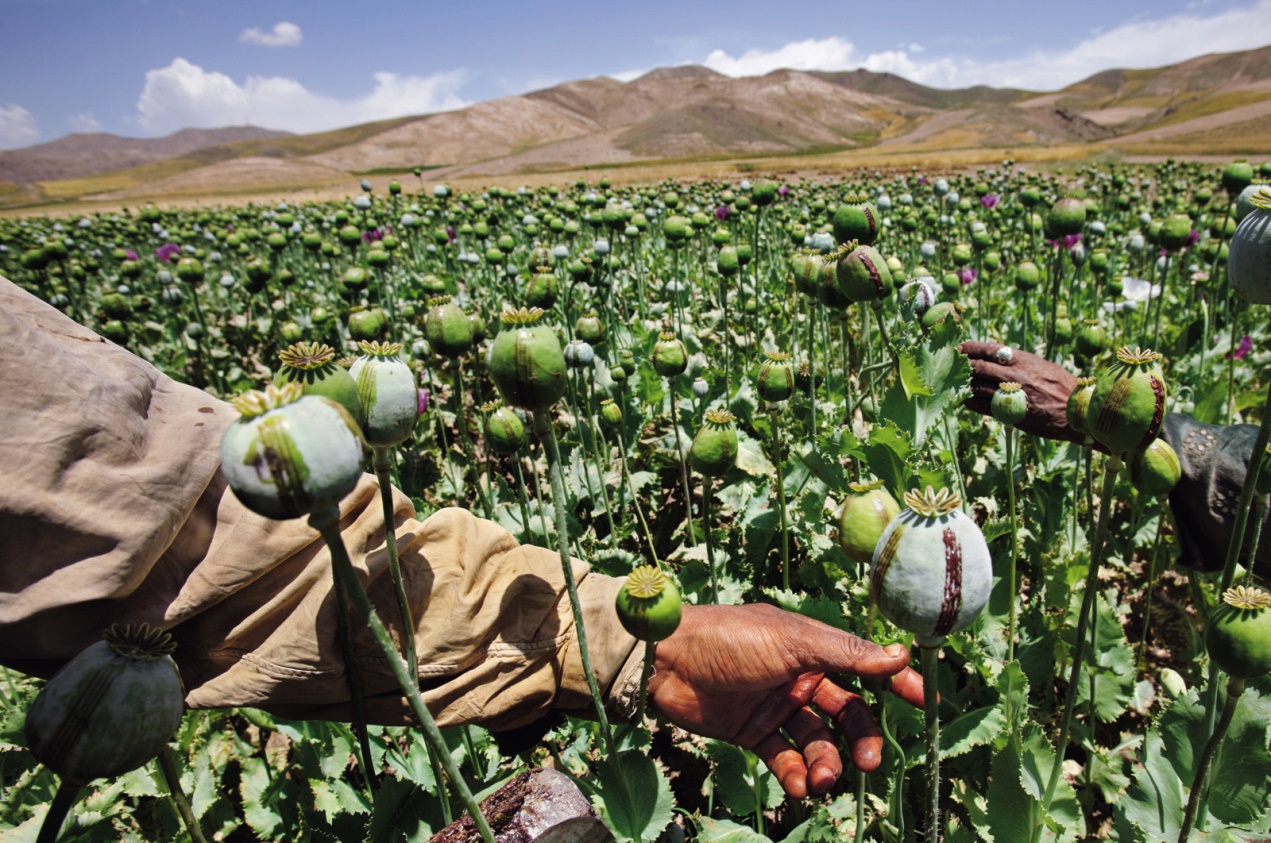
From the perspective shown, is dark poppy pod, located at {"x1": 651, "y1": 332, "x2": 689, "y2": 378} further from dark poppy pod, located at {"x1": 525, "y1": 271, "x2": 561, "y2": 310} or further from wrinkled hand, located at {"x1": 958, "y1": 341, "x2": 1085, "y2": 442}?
wrinkled hand, located at {"x1": 958, "y1": 341, "x2": 1085, "y2": 442}

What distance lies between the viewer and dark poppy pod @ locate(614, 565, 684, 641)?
127 cm

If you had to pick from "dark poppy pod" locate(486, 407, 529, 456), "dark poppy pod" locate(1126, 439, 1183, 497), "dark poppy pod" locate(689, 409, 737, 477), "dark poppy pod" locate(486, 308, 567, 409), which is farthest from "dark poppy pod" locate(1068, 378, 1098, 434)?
"dark poppy pod" locate(486, 407, 529, 456)

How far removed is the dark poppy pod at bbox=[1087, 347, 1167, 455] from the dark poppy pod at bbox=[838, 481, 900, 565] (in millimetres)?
434

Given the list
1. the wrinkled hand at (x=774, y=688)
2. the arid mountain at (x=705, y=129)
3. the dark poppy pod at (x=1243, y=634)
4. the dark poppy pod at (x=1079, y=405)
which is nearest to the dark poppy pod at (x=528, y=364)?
the wrinkled hand at (x=774, y=688)

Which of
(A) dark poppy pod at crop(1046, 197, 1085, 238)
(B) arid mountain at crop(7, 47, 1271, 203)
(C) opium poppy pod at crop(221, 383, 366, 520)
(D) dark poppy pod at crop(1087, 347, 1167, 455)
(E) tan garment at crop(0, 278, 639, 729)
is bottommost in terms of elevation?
(E) tan garment at crop(0, 278, 639, 729)

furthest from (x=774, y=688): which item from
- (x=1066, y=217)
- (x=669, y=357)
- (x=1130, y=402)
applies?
(x=1066, y=217)

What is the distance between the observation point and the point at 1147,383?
1303 millimetres

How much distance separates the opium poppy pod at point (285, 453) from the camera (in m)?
0.84

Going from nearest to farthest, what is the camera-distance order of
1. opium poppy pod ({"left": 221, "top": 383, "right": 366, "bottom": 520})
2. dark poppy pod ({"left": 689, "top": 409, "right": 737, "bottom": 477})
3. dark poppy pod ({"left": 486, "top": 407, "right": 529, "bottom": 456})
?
opium poppy pod ({"left": 221, "top": 383, "right": 366, "bottom": 520}) < dark poppy pod ({"left": 689, "top": 409, "right": 737, "bottom": 477}) < dark poppy pod ({"left": 486, "top": 407, "right": 529, "bottom": 456})

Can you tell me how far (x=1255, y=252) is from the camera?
120cm

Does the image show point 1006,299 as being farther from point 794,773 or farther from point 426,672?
point 426,672

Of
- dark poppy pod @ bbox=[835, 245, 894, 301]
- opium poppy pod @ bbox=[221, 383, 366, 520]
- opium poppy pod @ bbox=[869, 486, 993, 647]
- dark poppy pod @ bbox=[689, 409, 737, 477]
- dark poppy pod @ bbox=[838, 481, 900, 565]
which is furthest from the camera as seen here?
dark poppy pod @ bbox=[835, 245, 894, 301]

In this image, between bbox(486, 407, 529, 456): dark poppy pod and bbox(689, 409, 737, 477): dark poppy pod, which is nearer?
bbox(689, 409, 737, 477): dark poppy pod

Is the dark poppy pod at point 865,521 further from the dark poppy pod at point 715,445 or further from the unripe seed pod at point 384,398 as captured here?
the unripe seed pod at point 384,398
